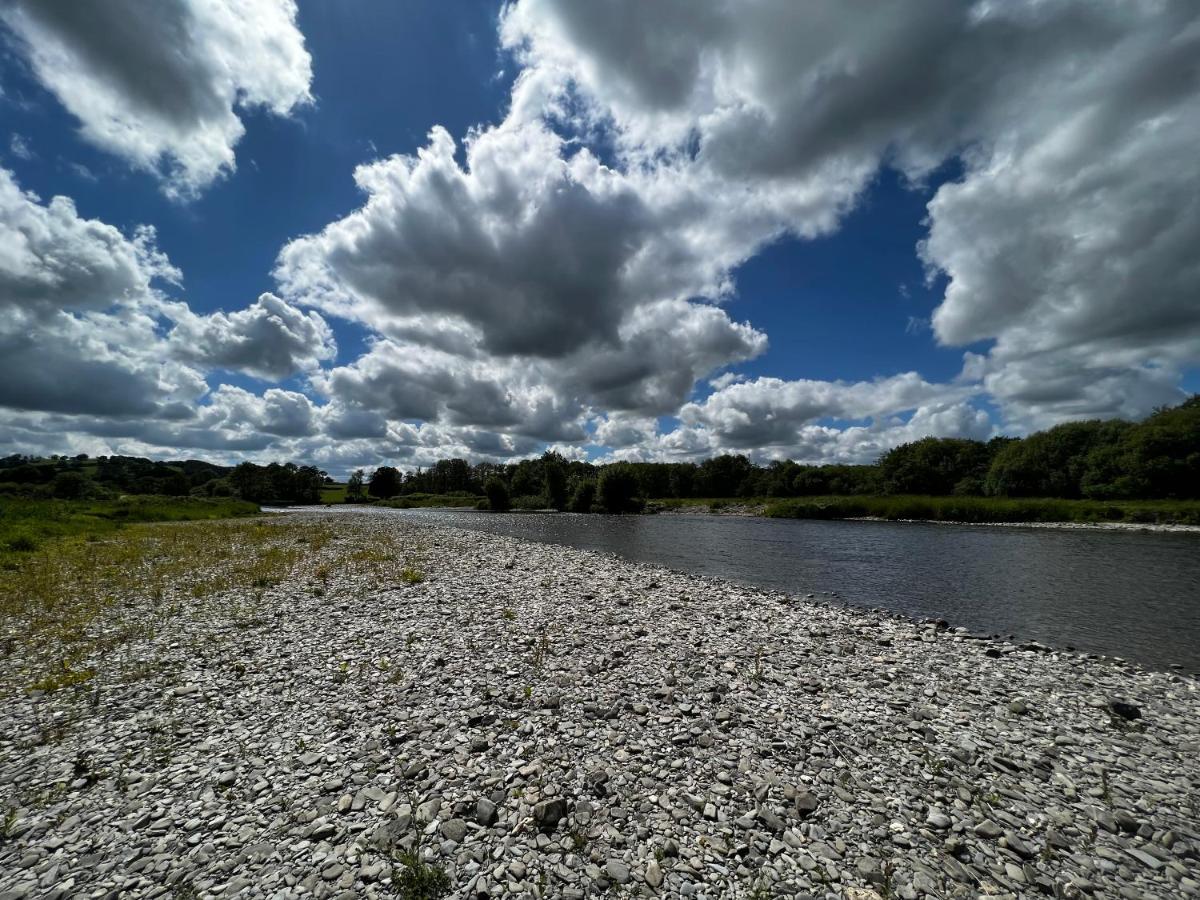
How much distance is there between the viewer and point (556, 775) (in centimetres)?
670

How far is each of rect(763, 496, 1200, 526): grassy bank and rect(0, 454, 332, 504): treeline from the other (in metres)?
121

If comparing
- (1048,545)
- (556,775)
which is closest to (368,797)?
(556,775)

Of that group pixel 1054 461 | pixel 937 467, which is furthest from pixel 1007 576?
pixel 937 467

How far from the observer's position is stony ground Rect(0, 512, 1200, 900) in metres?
5.04

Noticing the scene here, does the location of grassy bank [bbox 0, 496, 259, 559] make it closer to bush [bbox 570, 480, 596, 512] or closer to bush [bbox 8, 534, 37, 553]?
bush [bbox 8, 534, 37, 553]

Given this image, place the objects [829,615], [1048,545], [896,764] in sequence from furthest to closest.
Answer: [1048,545]
[829,615]
[896,764]

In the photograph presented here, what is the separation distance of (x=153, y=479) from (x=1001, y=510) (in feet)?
653

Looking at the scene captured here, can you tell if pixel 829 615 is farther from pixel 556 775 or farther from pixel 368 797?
pixel 368 797

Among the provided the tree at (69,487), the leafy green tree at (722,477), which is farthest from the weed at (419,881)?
the leafy green tree at (722,477)

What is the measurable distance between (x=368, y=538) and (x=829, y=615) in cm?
3648

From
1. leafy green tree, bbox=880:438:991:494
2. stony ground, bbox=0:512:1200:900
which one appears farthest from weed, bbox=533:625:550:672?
leafy green tree, bbox=880:438:991:494

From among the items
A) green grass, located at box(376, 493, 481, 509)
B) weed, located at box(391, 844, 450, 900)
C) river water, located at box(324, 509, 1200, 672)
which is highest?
weed, located at box(391, 844, 450, 900)

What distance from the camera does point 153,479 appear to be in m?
133

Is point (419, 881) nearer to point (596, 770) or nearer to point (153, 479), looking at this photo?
point (596, 770)
